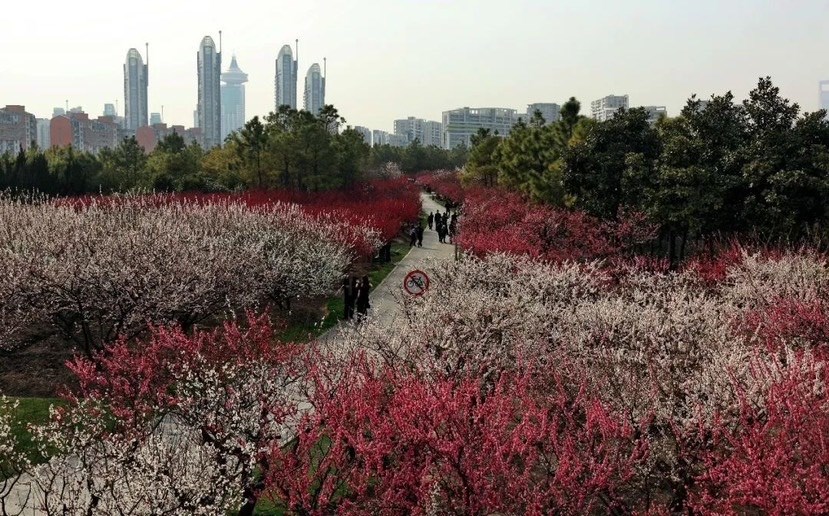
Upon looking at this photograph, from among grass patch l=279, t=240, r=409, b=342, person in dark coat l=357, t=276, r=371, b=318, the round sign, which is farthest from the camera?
person in dark coat l=357, t=276, r=371, b=318

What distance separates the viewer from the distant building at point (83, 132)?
14250cm

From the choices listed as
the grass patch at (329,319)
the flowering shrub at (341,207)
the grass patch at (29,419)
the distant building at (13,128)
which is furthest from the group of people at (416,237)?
the distant building at (13,128)

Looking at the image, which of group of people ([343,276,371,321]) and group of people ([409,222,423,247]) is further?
group of people ([409,222,423,247])

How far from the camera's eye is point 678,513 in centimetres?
818

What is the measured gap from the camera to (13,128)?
420 feet

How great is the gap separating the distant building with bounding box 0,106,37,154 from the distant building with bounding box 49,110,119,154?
30.6 ft

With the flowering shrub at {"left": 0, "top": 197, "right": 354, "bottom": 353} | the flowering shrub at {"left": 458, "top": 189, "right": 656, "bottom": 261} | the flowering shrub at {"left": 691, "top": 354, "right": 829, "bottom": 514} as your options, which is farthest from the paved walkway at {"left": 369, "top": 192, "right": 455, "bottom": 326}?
the flowering shrub at {"left": 691, "top": 354, "right": 829, "bottom": 514}

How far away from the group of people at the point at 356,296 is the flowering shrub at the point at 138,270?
4.23 ft

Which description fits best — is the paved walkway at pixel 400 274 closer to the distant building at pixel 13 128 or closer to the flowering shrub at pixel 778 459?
the flowering shrub at pixel 778 459

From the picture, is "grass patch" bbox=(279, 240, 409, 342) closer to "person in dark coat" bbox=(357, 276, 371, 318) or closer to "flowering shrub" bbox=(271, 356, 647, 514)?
"person in dark coat" bbox=(357, 276, 371, 318)

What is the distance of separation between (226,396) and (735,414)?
7.23 m

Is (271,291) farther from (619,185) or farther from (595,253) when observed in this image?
(619,185)

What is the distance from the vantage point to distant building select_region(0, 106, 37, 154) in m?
127

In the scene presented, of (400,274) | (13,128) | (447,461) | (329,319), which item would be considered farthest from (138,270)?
(13,128)
